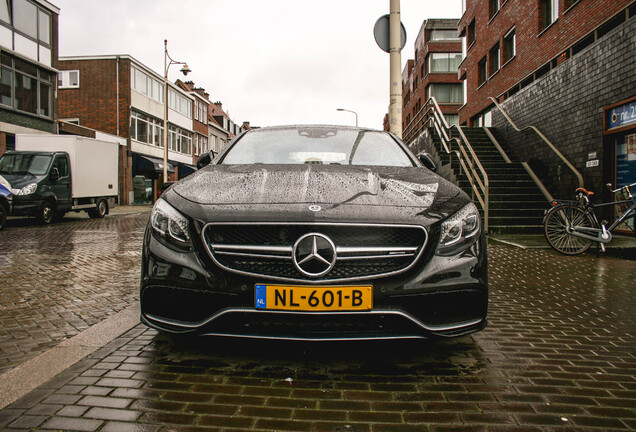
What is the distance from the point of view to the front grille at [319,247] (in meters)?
2.43

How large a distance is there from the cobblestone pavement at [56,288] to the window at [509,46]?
16.4m

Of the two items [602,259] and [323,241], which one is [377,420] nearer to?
[323,241]

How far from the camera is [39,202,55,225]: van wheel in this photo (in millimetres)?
13132

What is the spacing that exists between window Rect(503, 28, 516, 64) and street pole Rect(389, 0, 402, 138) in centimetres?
1214

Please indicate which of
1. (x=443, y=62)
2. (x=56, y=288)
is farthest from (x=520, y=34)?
(x=443, y=62)

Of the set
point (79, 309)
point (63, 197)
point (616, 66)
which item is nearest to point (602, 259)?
point (616, 66)

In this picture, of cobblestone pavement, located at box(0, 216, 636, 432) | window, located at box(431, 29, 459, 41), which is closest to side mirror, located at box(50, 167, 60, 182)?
cobblestone pavement, located at box(0, 216, 636, 432)

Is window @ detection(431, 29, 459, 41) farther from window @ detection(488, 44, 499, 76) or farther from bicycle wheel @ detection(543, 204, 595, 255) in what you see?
bicycle wheel @ detection(543, 204, 595, 255)

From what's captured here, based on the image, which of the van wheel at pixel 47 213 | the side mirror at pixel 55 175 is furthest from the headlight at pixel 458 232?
the side mirror at pixel 55 175

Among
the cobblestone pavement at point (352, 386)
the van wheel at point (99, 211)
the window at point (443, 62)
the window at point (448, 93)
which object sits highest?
the window at point (443, 62)

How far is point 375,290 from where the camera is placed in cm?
239

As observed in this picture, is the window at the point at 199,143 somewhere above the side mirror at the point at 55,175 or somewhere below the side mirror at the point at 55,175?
above

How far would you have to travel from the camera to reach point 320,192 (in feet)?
9.07

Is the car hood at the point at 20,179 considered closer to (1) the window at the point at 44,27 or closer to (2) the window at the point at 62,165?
(2) the window at the point at 62,165
